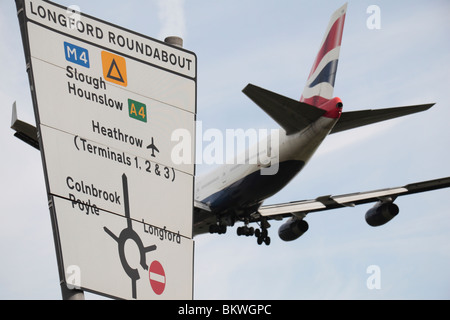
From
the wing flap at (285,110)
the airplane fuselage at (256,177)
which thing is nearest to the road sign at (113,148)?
the wing flap at (285,110)

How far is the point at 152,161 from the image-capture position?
7719mm

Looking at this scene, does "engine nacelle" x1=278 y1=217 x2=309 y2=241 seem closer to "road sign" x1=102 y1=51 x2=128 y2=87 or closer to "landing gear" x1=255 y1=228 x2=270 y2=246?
"landing gear" x1=255 y1=228 x2=270 y2=246

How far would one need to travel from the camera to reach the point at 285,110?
1029 inches

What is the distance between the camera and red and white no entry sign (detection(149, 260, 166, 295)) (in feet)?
23.7

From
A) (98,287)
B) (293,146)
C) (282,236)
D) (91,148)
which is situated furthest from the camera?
(282,236)

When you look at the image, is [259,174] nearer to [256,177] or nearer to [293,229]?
[256,177]

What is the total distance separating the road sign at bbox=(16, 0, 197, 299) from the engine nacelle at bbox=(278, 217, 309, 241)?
1016 inches

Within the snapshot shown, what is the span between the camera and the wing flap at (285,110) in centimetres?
2391

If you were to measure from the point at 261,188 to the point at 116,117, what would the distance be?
71.7ft

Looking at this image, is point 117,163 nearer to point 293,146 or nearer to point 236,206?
point 293,146

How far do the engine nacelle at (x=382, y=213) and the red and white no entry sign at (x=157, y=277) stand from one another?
1006 inches

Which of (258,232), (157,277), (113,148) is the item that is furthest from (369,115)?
(157,277)

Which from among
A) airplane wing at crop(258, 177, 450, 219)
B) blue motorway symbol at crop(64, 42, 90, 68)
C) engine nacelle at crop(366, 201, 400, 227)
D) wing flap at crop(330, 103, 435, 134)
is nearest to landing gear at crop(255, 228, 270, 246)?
airplane wing at crop(258, 177, 450, 219)
